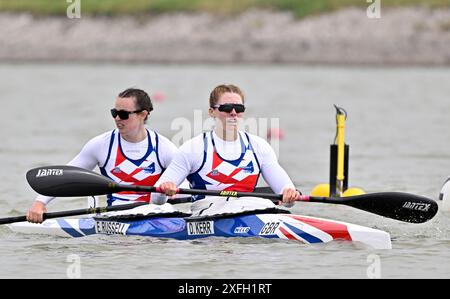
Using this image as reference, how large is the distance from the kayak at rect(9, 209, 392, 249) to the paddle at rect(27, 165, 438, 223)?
0.86 feet

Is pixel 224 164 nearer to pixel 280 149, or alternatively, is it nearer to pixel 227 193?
pixel 227 193

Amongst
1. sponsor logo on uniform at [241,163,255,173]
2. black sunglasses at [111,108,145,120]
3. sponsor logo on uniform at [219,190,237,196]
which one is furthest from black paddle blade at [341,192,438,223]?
black sunglasses at [111,108,145,120]

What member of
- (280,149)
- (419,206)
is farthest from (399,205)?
(280,149)

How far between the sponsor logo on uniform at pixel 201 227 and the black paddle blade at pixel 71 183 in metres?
0.89

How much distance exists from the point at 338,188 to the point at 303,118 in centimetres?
1658

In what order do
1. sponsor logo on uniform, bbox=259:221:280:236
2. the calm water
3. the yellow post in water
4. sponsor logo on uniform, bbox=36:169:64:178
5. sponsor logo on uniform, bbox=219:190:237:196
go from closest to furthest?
the calm water < sponsor logo on uniform, bbox=219:190:237:196 < sponsor logo on uniform, bbox=259:221:280:236 < sponsor logo on uniform, bbox=36:169:64:178 < the yellow post in water

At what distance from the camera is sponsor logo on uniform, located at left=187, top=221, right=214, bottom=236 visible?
1234 centimetres

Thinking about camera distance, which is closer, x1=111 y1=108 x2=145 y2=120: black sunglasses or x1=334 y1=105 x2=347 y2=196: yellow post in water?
x1=111 y1=108 x2=145 y2=120: black sunglasses

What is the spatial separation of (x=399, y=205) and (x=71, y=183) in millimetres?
3377

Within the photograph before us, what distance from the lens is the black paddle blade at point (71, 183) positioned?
12320 mm

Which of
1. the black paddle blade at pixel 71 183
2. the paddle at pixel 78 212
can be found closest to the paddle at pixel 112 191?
the black paddle blade at pixel 71 183

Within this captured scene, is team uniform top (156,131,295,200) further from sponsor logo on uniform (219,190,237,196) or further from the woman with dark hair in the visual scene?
the woman with dark hair

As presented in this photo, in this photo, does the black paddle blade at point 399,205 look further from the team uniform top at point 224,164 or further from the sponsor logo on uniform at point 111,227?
the sponsor logo on uniform at point 111,227

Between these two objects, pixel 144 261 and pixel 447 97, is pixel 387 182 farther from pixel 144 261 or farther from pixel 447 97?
pixel 447 97
